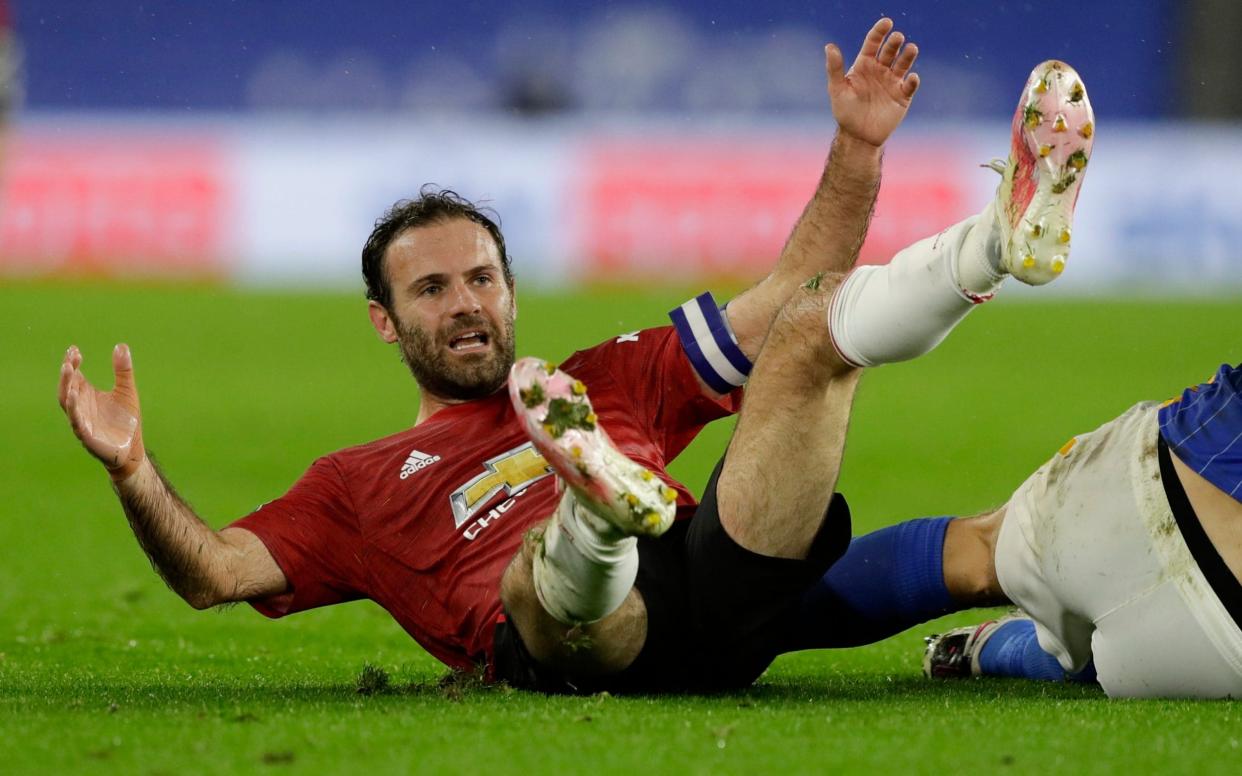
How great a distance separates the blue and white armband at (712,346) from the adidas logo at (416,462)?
71 centimetres

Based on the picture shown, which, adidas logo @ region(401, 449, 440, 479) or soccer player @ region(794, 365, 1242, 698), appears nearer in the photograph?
soccer player @ region(794, 365, 1242, 698)

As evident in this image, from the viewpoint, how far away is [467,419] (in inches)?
181

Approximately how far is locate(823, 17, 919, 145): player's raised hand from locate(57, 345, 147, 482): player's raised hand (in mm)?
1898

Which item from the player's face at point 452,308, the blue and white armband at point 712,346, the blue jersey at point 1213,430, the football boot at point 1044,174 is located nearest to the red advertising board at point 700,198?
the player's face at point 452,308

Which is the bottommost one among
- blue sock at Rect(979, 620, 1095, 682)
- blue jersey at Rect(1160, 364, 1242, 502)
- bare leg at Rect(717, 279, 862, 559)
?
blue sock at Rect(979, 620, 1095, 682)

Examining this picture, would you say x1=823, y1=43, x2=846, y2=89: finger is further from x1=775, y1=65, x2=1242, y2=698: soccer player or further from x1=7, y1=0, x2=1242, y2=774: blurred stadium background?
x1=7, y1=0, x2=1242, y2=774: blurred stadium background

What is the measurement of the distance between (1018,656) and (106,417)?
2.31m

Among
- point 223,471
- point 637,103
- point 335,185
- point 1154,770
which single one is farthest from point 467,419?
point 637,103

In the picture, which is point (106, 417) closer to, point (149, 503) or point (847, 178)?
point (149, 503)

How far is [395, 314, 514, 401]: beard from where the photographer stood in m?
4.66

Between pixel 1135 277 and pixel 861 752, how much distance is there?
15.5 metres

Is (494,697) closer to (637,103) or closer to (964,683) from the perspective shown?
(964,683)

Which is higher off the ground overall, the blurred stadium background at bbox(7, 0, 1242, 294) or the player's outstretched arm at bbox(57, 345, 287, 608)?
the blurred stadium background at bbox(7, 0, 1242, 294)

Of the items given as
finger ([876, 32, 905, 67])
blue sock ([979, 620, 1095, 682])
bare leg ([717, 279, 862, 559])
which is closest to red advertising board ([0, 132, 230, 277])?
finger ([876, 32, 905, 67])
